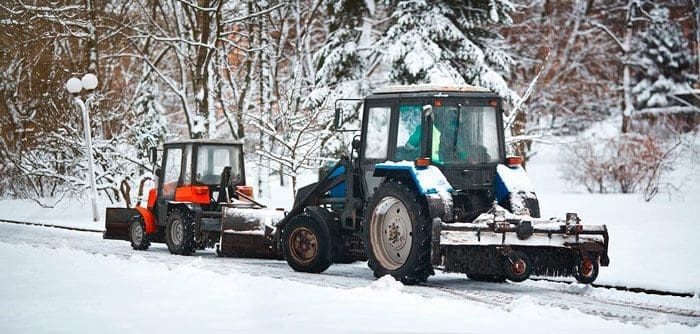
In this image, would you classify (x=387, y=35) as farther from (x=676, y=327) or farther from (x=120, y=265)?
(x=676, y=327)

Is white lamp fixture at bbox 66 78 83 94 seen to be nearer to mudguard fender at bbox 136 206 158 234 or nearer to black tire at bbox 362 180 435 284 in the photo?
mudguard fender at bbox 136 206 158 234

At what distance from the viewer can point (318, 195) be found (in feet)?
57.5

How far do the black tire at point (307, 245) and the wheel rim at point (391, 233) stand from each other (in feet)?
4.76

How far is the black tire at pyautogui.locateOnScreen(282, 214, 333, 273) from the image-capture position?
1689 centimetres

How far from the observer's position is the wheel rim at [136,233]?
22.8 m

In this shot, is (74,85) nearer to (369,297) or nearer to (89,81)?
(89,81)

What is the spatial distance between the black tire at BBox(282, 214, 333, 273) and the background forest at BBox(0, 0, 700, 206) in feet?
34.7

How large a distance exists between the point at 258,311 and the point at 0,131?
30005mm

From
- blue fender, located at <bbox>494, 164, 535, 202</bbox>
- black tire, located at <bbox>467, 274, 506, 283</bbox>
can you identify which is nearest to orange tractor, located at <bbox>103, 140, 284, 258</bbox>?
black tire, located at <bbox>467, 274, 506, 283</bbox>

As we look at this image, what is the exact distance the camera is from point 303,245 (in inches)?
684

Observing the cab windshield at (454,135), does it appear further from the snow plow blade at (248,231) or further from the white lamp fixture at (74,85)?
the white lamp fixture at (74,85)

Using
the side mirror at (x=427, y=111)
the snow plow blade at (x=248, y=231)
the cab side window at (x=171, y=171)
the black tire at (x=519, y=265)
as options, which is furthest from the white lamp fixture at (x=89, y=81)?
the black tire at (x=519, y=265)

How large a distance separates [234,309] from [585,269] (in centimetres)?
505

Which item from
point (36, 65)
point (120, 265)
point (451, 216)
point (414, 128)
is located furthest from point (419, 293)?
point (36, 65)
